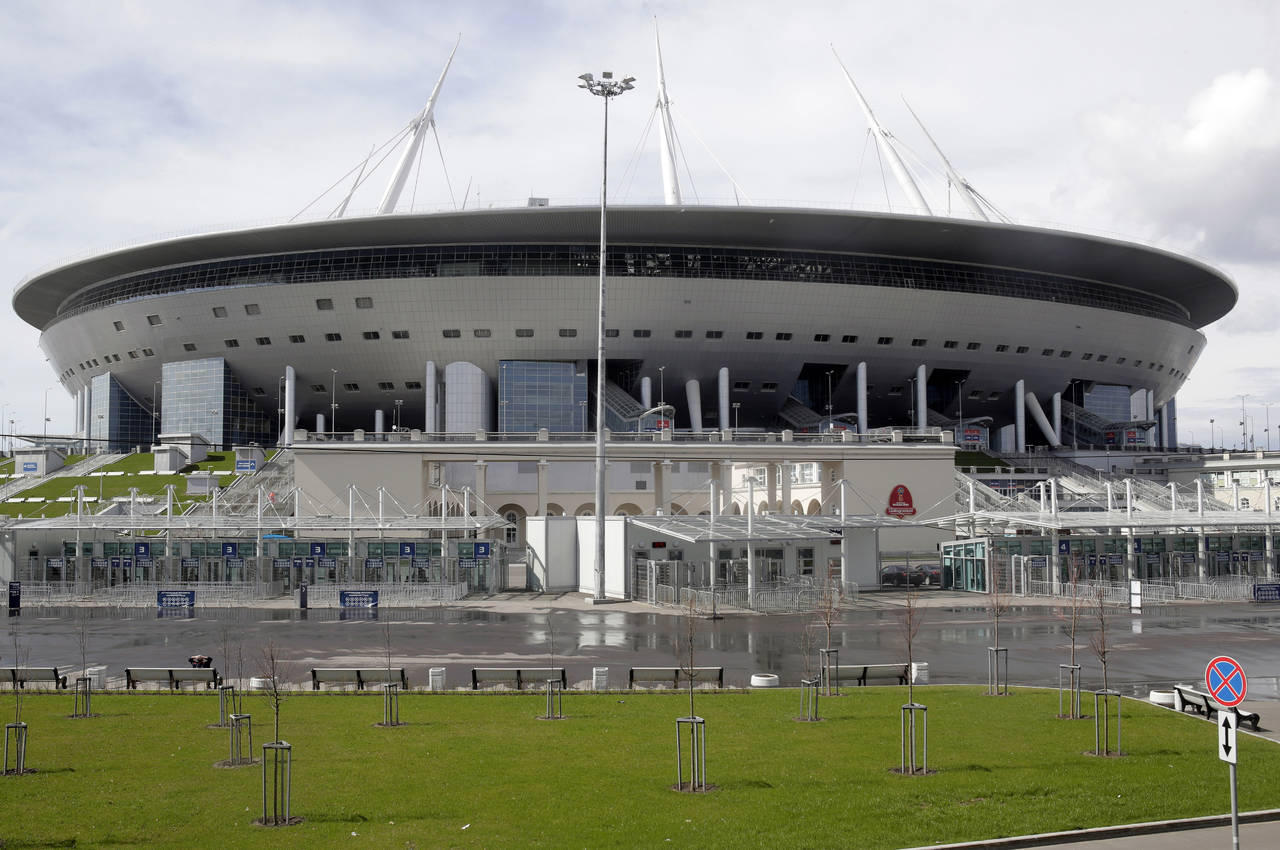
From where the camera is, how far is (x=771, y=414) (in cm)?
9744

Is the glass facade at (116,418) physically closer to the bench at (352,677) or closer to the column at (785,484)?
the column at (785,484)

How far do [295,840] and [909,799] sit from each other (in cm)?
749

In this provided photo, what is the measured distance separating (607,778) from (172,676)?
40.5ft

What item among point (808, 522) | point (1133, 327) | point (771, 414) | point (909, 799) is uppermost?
point (1133, 327)

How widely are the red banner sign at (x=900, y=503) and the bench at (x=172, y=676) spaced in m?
46.5

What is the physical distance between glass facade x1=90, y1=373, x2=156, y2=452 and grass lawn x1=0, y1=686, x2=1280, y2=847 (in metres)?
83.6

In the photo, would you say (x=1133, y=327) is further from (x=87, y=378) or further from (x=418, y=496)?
(x=87, y=378)

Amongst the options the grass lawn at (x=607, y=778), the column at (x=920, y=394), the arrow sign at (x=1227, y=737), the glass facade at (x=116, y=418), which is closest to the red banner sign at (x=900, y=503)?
the column at (x=920, y=394)

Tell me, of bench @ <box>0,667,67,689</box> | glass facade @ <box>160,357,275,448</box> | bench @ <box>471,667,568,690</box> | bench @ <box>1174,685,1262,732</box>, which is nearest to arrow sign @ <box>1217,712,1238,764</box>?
bench @ <box>1174,685,1262,732</box>

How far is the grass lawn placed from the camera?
12.8 metres

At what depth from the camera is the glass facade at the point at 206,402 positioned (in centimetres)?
8862

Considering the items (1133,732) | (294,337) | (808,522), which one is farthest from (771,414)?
(1133,732)

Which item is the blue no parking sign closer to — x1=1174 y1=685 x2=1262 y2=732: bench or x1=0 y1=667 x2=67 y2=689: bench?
x1=1174 y1=685 x2=1262 y2=732: bench

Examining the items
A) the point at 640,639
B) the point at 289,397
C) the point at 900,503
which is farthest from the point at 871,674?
the point at 289,397
